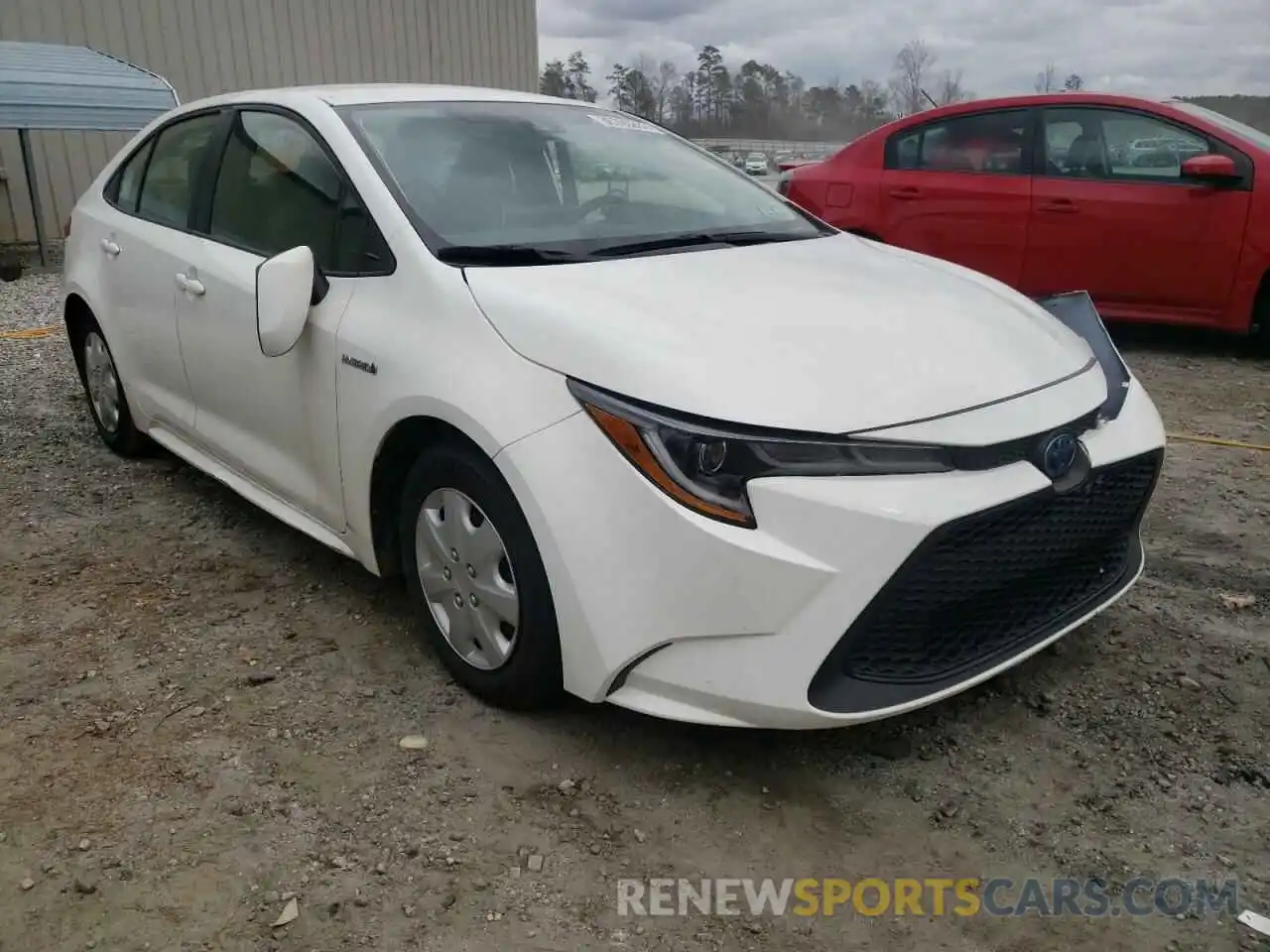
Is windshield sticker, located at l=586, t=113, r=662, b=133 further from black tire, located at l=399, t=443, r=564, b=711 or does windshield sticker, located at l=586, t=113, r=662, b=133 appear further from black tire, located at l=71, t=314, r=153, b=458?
black tire, located at l=71, t=314, r=153, b=458

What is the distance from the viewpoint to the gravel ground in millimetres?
2002

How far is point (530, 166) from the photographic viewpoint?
3.11 m

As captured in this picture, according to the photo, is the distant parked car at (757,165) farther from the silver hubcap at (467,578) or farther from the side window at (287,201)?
the silver hubcap at (467,578)

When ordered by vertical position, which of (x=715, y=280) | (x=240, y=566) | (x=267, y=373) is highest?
(x=715, y=280)

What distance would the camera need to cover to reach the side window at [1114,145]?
5965mm

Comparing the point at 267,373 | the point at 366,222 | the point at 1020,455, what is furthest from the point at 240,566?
the point at 1020,455

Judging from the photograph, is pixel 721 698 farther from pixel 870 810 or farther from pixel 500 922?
pixel 500 922

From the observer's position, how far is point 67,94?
9.36 meters

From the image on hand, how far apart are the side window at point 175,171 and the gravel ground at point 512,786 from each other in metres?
1.30

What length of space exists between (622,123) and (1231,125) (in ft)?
14.1

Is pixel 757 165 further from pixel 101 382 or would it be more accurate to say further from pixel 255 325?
pixel 255 325

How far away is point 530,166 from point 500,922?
6.78 ft

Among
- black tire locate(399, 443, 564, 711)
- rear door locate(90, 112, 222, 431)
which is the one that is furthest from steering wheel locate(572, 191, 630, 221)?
rear door locate(90, 112, 222, 431)

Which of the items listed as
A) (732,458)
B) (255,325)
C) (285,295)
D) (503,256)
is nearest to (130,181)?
(255,325)
